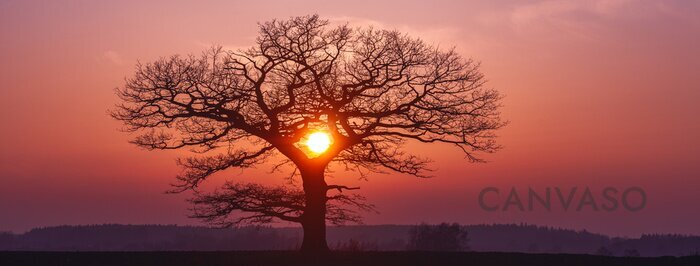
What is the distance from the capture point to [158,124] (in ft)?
117

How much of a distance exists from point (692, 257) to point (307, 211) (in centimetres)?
1459

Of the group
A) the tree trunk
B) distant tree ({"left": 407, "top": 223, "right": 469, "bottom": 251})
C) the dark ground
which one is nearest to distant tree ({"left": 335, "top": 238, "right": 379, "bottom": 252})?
the tree trunk

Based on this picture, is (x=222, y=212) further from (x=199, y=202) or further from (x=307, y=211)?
(x=307, y=211)

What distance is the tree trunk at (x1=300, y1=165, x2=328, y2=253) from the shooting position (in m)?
35.8

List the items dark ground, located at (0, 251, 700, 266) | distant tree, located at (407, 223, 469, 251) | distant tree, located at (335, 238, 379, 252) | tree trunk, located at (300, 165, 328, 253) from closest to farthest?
dark ground, located at (0, 251, 700, 266) < tree trunk, located at (300, 165, 328, 253) < distant tree, located at (335, 238, 379, 252) < distant tree, located at (407, 223, 469, 251)

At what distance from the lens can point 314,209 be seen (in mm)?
35906

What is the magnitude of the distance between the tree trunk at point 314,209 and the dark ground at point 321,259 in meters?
2.03

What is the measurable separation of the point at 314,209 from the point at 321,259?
457cm

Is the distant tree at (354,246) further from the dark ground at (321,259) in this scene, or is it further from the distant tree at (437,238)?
the distant tree at (437,238)

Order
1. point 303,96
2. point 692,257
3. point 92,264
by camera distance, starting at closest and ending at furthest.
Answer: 1. point 92,264
2. point 692,257
3. point 303,96

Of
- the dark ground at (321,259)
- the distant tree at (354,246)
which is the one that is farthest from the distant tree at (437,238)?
the dark ground at (321,259)

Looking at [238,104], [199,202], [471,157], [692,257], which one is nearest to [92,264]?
[199,202]

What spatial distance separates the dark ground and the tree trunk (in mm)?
2034

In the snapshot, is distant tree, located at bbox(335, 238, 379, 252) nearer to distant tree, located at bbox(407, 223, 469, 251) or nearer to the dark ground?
the dark ground
